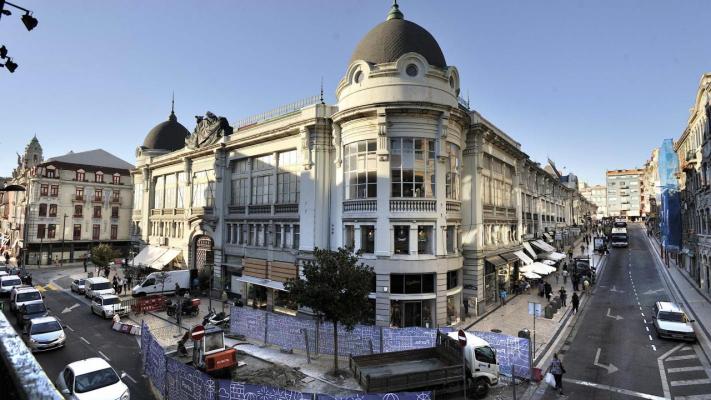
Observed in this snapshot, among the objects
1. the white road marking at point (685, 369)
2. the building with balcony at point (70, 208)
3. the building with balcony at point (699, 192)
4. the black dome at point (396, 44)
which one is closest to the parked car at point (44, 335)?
the black dome at point (396, 44)

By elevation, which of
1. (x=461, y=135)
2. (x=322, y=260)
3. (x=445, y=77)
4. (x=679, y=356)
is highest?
(x=445, y=77)

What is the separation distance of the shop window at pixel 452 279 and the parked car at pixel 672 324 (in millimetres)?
11830

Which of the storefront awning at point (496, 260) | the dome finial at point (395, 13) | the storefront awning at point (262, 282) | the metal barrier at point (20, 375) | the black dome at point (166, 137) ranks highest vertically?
the dome finial at point (395, 13)

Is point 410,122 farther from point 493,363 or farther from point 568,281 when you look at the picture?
point 568,281

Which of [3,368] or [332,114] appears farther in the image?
[332,114]

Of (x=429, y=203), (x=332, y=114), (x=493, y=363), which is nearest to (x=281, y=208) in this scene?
(x=332, y=114)

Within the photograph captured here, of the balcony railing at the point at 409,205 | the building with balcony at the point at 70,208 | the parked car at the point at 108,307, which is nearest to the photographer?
the balcony railing at the point at 409,205

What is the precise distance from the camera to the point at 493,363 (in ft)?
53.4

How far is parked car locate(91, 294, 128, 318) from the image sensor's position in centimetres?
2823

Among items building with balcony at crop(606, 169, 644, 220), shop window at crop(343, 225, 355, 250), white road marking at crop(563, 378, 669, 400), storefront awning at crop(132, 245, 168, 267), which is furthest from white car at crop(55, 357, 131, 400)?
building with balcony at crop(606, 169, 644, 220)

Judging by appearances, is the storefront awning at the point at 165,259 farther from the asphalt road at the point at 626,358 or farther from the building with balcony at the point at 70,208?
the asphalt road at the point at 626,358

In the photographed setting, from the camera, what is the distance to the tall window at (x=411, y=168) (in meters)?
26.1

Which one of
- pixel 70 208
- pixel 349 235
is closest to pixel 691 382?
pixel 349 235

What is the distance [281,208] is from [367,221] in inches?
394
